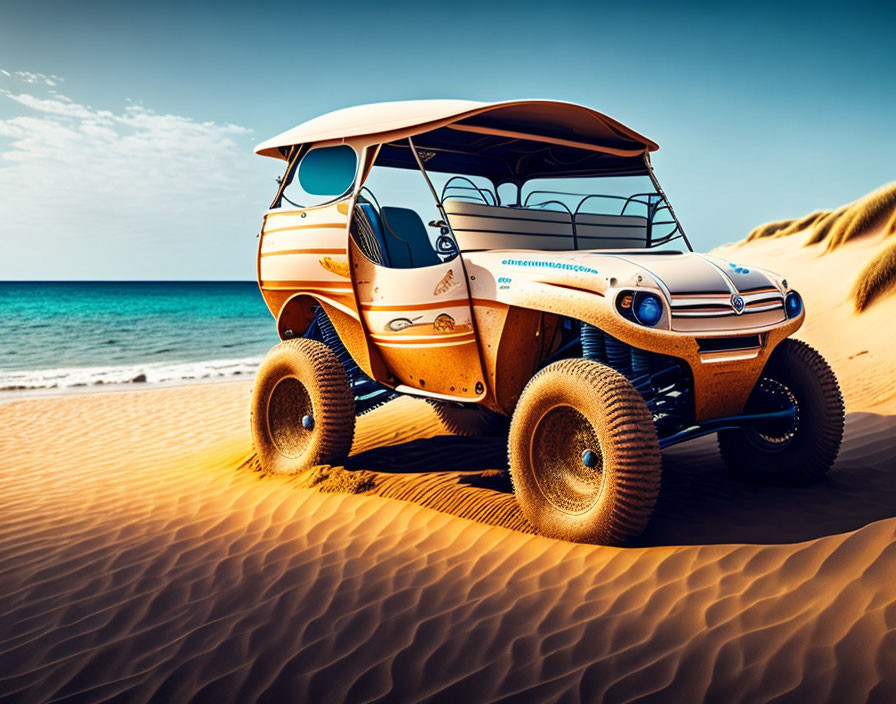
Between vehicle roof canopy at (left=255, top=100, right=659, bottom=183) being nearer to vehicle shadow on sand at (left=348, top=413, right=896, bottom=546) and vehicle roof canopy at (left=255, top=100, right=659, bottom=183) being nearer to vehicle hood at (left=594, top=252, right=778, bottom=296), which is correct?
vehicle hood at (left=594, top=252, right=778, bottom=296)

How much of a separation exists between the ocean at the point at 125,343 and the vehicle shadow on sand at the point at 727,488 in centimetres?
1386

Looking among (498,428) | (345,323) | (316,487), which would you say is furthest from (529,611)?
(498,428)

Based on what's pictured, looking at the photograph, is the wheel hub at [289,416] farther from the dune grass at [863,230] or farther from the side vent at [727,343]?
the dune grass at [863,230]

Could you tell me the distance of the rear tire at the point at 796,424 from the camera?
17.5 feet

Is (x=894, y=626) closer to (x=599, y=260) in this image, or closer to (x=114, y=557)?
(x=599, y=260)

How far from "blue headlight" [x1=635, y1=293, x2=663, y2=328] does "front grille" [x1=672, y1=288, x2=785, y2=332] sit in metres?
0.09

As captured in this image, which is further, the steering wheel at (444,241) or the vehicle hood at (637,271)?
the steering wheel at (444,241)

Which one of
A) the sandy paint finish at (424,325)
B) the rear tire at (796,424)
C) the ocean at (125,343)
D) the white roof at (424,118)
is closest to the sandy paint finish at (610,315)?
the sandy paint finish at (424,325)

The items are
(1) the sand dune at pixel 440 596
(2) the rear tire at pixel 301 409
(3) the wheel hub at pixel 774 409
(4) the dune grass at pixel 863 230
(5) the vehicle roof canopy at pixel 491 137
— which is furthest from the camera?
(4) the dune grass at pixel 863 230

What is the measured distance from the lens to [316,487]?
247 inches

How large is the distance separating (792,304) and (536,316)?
5.41 ft

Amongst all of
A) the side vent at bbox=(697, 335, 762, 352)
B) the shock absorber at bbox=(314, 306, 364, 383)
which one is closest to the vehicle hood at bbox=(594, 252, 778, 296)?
the side vent at bbox=(697, 335, 762, 352)

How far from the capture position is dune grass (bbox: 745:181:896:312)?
15.0m

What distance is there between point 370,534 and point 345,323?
6.06 ft
